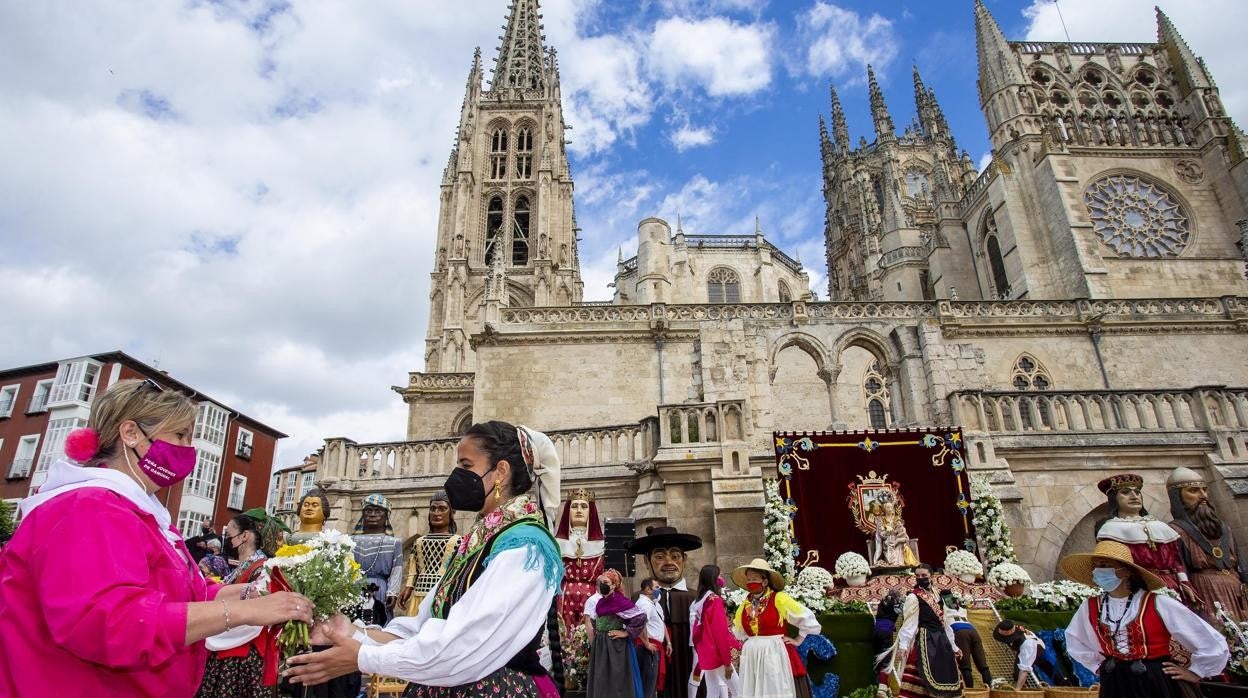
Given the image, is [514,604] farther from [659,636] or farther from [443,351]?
[443,351]

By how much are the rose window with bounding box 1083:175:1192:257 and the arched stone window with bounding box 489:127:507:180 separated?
105 feet

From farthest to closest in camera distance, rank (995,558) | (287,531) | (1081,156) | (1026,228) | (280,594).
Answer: (1081,156) < (1026,228) < (995,558) < (287,531) < (280,594)

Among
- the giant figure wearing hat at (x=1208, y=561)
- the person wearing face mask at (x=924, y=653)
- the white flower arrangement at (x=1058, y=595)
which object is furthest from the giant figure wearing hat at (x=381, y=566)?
the white flower arrangement at (x=1058, y=595)

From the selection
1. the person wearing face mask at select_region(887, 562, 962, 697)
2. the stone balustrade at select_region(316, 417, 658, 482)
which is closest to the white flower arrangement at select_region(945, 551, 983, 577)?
the person wearing face mask at select_region(887, 562, 962, 697)

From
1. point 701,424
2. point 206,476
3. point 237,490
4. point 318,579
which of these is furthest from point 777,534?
point 237,490

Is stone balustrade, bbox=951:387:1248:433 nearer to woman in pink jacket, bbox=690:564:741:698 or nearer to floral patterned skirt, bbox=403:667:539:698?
woman in pink jacket, bbox=690:564:741:698

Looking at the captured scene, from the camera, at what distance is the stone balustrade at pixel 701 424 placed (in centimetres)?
1122

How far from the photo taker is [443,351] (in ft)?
109

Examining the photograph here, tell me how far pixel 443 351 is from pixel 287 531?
92.7 ft

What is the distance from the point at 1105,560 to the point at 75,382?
35212mm

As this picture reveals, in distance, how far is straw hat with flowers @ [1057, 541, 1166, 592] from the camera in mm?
3852

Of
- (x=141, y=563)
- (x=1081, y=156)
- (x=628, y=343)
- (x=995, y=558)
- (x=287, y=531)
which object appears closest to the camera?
(x=141, y=563)

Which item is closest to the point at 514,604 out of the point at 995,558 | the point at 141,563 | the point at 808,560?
the point at 141,563

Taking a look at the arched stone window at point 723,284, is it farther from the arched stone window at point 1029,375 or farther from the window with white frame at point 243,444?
the window with white frame at point 243,444
